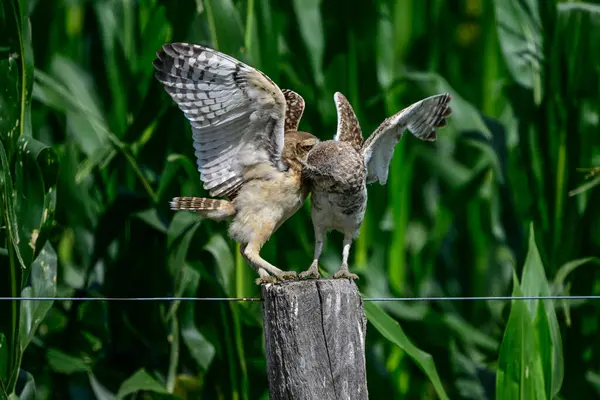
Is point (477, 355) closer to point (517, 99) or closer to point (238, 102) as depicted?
point (517, 99)

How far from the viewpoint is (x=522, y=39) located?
13.8 ft

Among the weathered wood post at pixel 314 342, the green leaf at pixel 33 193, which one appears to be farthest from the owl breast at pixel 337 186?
the green leaf at pixel 33 193

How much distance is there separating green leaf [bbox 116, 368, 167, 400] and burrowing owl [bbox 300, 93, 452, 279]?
1142 mm

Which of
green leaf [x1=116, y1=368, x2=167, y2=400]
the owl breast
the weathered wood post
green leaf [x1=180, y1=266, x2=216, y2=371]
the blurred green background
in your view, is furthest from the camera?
green leaf [x1=180, y1=266, x2=216, y2=371]

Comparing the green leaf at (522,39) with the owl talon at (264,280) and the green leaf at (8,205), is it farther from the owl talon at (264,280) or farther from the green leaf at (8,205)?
the green leaf at (8,205)

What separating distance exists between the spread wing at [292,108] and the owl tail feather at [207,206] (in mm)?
411

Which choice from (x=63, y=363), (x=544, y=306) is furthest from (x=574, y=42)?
(x=63, y=363)

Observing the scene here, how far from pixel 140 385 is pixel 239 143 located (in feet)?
4.17

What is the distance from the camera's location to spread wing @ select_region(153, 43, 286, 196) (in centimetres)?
273

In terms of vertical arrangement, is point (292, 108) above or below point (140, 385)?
above

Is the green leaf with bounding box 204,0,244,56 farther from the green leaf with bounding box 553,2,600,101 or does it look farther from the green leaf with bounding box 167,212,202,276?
the green leaf with bounding box 553,2,600,101

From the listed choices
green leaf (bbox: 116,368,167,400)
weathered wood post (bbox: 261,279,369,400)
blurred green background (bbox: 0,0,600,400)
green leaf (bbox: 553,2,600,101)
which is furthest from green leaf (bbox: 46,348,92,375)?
green leaf (bbox: 553,2,600,101)

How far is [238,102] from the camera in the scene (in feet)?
9.15

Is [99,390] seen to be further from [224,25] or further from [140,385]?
[224,25]
